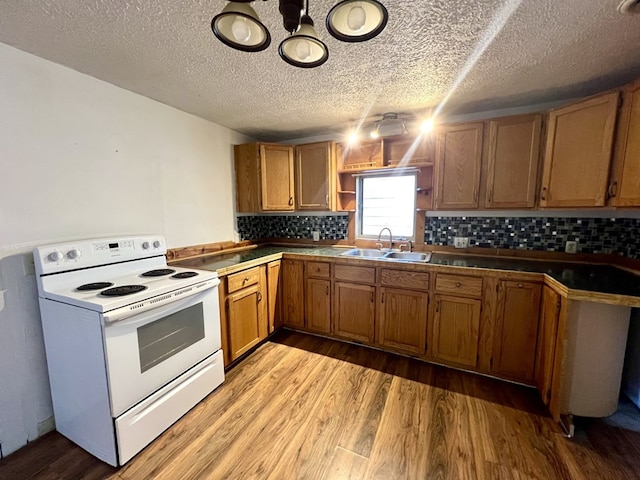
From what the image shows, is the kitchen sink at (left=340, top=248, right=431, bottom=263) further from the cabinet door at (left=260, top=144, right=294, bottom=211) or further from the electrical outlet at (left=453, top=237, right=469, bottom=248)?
the cabinet door at (left=260, top=144, right=294, bottom=211)

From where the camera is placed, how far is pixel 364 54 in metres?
1.53

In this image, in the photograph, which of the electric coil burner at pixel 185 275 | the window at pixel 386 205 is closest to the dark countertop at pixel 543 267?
the electric coil burner at pixel 185 275

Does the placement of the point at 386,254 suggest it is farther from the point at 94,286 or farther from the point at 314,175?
the point at 94,286

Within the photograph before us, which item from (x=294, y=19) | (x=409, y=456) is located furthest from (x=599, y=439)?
(x=294, y=19)

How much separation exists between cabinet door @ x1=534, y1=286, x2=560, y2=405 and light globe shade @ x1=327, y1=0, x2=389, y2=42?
1839 mm

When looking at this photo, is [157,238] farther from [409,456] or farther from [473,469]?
[473,469]

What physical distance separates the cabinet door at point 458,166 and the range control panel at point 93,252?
2.43 metres

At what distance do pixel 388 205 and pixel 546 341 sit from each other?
1749 mm

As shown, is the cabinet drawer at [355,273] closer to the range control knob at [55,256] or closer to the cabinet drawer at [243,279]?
the cabinet drawer at [243,279]

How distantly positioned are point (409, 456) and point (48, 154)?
2.72 m

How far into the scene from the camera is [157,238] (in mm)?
2084

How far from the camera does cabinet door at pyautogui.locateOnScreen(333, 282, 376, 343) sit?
2.49 m

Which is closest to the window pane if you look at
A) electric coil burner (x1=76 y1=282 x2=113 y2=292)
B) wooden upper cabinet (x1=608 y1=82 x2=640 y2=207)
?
wooden upper cabinet (x1=608 y1=82 x2=640 y2=207)

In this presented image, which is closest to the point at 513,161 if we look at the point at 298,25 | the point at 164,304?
the point at 298,25
